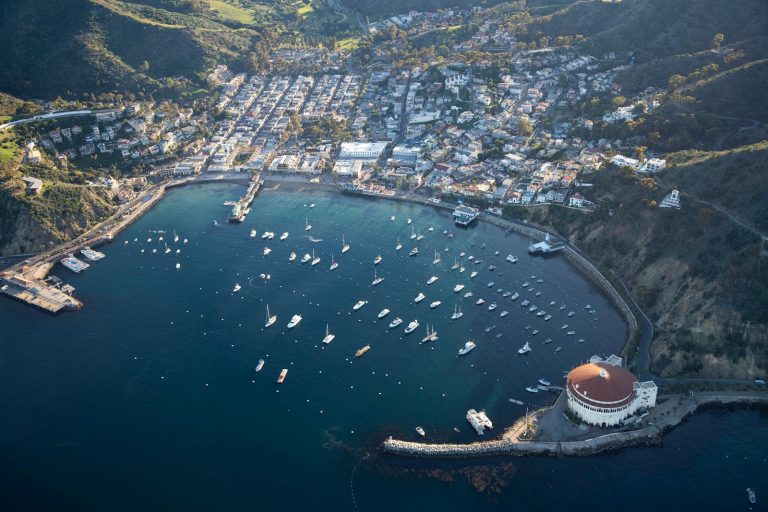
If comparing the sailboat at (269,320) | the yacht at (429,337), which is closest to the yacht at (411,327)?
the yacht at (429,337)

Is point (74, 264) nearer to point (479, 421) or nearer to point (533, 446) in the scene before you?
point (479, 421)

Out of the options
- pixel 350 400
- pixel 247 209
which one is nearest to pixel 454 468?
pixel 350 400

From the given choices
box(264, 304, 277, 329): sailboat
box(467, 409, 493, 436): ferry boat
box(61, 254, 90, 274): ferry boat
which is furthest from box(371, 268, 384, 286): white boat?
box(61, 254, 90, 274): ferry boat

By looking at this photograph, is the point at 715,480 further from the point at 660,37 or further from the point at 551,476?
the point at 660,37

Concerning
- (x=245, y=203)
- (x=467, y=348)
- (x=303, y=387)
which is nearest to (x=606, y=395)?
(x=467, y=348)

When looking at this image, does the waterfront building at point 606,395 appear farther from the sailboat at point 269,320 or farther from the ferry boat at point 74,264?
the ferry boat at point 74,264

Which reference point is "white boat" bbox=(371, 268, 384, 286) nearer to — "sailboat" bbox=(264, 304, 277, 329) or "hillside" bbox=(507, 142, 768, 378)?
"sailboat" bbox=(264, 304, 277, 329)
